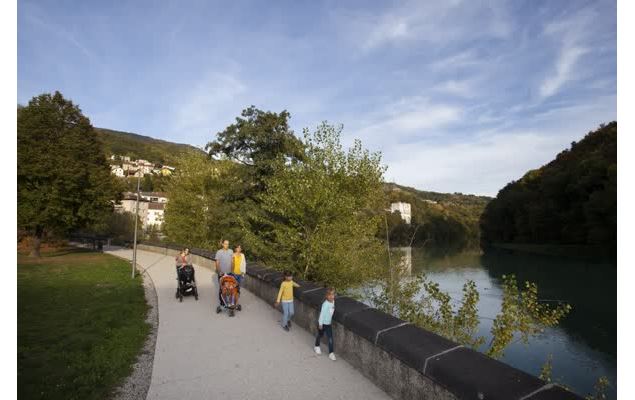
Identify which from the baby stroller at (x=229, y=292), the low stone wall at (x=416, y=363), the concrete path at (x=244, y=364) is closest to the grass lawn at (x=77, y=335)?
the concrete path at (x=244, y=364)

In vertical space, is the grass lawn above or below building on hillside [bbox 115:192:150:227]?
below

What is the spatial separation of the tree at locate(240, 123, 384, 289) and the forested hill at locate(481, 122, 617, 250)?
46.6 meters

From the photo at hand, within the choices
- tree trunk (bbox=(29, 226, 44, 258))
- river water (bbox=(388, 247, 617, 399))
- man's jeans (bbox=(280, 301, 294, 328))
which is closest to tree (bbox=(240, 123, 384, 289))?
river water (bbox=(388, 247, 617, 399))

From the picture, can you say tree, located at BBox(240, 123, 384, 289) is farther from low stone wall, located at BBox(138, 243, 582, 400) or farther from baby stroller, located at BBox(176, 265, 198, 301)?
low stone wall, located at BBox(138, 243, 582, 400)

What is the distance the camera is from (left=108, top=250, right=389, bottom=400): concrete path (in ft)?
15.0

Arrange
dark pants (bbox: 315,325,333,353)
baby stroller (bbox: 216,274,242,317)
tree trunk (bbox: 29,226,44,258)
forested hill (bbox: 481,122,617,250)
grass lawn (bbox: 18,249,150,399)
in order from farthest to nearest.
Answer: forested hill (bbox: 481,122,617,250)
tree trunk (bbox: 29,226,44,258)
baby stroller (bbox: 216,274,242,317)
dark pants (bbox: 315,325,333,353)
grass lawn (bbox: 18,249,150,399)

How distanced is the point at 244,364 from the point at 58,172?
23.8m

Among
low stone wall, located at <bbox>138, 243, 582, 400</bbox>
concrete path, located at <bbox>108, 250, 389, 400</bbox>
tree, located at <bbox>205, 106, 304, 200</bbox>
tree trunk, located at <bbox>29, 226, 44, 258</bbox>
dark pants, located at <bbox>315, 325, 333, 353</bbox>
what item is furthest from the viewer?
tree trunk, located at <bbox>29, 226, 44, 258</bbox>

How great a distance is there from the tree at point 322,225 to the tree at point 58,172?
16.7 meters

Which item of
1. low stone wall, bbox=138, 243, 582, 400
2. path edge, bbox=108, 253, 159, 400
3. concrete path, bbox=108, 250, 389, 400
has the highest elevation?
low stone wall, bbox=138, 243, 582, 400

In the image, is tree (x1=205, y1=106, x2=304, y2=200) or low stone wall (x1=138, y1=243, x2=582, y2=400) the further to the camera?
tree (x1=205, y1=106, x2=304, y2=200)

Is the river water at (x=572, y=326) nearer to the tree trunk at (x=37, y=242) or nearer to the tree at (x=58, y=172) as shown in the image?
the tree at (x=58, y=172)

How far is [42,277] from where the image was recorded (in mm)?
15172

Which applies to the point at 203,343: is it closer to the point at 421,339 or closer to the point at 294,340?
the point at 294,340
